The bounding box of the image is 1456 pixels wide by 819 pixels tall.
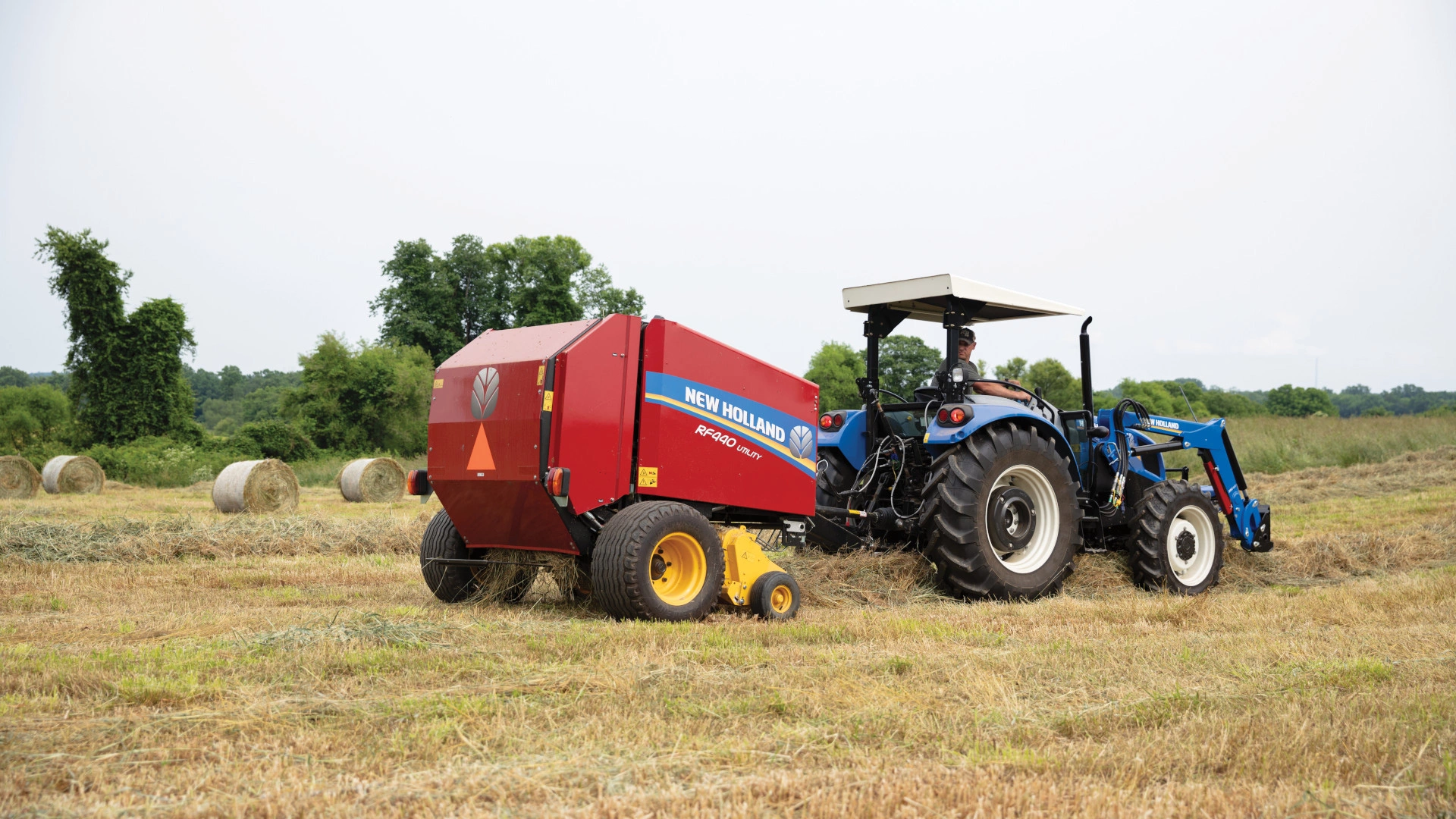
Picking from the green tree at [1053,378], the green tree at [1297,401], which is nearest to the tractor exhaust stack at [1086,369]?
the green tree at [1053,378]

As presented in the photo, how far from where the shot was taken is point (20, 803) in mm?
2701

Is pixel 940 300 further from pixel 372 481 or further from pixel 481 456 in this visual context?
pixel 372 481

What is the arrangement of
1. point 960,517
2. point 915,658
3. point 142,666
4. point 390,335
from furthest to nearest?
point 390,335 < point 960,517 < point 915,658 < point 142,666

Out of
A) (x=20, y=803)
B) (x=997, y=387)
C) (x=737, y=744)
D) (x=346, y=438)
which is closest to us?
(x=20, y=803)

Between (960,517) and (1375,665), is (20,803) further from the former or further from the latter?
(960,517)

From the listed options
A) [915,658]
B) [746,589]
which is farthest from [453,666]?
[746,589]

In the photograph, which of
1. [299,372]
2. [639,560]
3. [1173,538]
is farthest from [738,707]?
[299,372]

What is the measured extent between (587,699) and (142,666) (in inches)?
77.0

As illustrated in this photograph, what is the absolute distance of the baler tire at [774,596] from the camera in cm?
616

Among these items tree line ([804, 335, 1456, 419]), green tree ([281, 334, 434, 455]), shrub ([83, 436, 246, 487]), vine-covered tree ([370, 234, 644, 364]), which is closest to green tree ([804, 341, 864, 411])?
tree line ([804, 335, 1456, 419])

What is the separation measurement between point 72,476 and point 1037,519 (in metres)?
21.5

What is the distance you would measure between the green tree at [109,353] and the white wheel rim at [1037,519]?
33790 mm

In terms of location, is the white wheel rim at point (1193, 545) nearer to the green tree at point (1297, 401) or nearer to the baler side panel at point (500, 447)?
the baler side panel at point (500, 447)

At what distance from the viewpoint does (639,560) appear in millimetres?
5699
